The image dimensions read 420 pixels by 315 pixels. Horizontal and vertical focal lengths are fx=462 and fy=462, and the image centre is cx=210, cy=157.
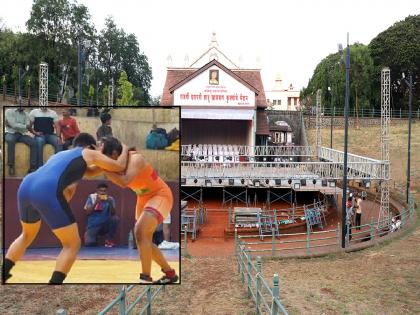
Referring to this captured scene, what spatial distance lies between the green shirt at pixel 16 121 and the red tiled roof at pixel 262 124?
27553 millimetres

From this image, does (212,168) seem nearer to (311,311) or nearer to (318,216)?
(318,216)

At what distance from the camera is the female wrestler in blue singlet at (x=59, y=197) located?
5.80m

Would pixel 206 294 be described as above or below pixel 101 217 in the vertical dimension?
below

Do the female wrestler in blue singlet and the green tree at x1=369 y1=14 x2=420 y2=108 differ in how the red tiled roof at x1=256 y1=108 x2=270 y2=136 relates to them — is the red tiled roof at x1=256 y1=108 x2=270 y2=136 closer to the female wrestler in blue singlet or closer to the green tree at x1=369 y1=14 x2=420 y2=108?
the green tree at x1=369 y1=14 x2=420 y2=108

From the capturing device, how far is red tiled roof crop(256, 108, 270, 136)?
108 ft

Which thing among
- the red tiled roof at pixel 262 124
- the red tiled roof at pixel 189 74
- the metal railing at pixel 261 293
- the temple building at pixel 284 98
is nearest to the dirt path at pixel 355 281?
the metal railing at pixel 261 293

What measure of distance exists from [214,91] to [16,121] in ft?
82.7

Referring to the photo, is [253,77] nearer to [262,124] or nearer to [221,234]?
[262,124]

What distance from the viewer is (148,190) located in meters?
6.02

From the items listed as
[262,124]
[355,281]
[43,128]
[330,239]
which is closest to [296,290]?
[355,281]

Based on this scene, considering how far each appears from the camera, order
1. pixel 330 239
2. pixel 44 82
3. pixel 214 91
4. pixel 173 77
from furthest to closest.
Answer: pixel 173 77 → pixel 214 91 → pixel 44 82 → pixel 330 239

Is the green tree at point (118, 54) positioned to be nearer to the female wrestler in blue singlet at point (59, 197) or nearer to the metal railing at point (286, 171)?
the metal railing at point (286, 171)

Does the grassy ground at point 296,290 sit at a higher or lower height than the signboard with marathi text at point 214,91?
lower

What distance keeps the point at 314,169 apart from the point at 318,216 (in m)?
5.50
